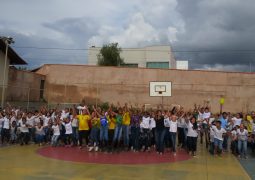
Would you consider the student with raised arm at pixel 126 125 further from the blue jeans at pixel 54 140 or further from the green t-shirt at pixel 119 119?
the blue jeans at pixel 54 140

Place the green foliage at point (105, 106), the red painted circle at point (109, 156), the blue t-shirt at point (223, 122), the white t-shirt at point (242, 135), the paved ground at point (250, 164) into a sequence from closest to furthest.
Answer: the paved ground at point (250, 164) → the red painted circle at point (109, 156) → the white t-shirt at point (242, 135) → the blue t-shirt at point (223, 122) → the green foliage at point (105, 106)

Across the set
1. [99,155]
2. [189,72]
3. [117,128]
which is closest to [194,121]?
[117,128]

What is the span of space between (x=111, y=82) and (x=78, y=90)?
3.92 metres

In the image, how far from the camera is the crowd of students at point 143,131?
15.2m

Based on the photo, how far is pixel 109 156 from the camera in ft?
46.4

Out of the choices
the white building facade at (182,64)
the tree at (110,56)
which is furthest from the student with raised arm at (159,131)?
the white building facade at (182,64)

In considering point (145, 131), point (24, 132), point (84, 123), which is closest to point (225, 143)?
point (145, 131)

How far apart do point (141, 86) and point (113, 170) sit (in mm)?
27534

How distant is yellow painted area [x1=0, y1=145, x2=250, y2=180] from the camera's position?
33.7 feet

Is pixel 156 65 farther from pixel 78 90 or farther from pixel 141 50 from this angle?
pixel 78 90

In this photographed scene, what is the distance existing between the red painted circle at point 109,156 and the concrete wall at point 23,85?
15.7 metres

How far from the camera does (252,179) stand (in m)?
10.4

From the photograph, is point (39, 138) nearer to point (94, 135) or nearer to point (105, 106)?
point (94, 135)

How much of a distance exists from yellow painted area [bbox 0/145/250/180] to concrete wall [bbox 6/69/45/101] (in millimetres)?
18238
